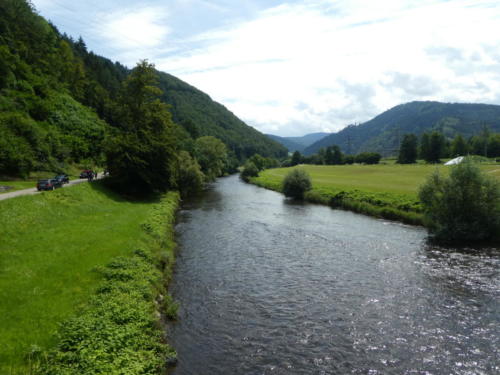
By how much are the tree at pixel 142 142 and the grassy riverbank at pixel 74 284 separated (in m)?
16.4

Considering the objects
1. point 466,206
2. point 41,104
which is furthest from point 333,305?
point 41,104

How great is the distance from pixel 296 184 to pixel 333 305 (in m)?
48.0

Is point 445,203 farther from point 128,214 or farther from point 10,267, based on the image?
point 10,267

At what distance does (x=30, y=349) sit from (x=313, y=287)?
16917 millimetres

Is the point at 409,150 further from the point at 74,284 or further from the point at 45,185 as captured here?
the point at 74,284

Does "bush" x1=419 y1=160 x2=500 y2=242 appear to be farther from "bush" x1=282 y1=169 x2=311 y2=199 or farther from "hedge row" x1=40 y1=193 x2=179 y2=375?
"bush" x1=282 y1=169 x2=311 y2=199

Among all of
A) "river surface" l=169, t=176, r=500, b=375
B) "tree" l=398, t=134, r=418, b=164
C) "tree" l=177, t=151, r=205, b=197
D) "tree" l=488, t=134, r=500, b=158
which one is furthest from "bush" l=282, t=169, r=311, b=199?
"tree" l=488, t=134, r=500, b=158

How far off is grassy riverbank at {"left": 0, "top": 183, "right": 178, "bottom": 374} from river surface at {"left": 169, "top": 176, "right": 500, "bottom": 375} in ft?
7.95

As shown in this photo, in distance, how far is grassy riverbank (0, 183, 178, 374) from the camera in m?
11.8

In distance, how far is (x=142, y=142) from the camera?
1997 inches

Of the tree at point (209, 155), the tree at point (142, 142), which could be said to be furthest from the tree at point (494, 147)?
the tree at point (142, 142)

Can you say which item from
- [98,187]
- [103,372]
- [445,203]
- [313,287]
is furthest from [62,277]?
[445,203]

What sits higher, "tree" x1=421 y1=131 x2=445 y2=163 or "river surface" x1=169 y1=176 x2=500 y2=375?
"tree" x1=421 y1=131 x2=445 y2=163

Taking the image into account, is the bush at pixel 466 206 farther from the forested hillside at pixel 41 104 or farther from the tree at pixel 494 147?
the tree at pixel 494 147
